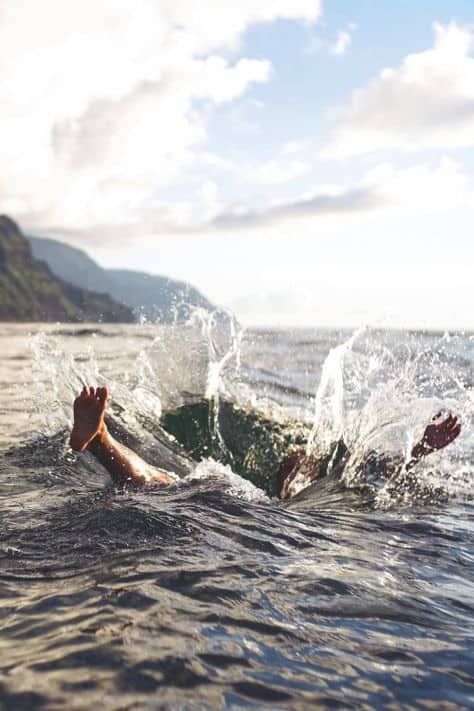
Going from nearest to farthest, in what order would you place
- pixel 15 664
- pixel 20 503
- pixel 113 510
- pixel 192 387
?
1. pixel 15 664
2. pixel 113 510
3. pixel 20 503
4. pixel 192 387

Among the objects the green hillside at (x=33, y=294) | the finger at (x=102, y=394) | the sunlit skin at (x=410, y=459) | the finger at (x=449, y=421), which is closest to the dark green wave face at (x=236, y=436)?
the sunlit skin at (x=410, y=459)

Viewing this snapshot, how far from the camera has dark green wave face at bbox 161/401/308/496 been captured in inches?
381

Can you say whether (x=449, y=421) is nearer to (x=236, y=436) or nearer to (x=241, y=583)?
(x=241, y=583)

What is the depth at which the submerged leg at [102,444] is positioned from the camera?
602cm

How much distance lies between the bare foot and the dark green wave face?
353 centimetres

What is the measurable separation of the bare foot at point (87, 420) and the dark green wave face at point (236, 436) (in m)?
3.53

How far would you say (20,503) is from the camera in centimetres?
560

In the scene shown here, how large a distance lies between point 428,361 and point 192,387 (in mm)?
16394

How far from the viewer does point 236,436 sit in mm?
10578

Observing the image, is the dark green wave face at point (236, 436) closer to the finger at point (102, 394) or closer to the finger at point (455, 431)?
the finger at point (455, 431)

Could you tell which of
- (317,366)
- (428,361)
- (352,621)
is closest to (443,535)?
(352,621)

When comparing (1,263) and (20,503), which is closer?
(20,503)

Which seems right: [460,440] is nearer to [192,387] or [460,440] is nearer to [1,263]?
[192,387]

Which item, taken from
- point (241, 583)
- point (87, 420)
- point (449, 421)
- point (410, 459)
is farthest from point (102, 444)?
point (449, 421)
